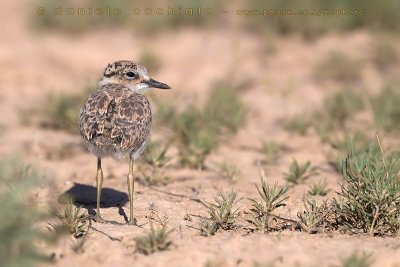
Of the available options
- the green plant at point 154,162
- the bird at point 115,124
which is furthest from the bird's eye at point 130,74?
the green plant at point 154,162

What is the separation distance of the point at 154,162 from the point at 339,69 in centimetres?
433

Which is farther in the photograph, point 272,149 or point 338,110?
point 338,110

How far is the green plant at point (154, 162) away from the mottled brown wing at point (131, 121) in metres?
1.06

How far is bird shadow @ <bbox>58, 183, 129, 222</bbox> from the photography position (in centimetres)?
487

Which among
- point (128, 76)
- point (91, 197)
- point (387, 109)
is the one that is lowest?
point (91, 197)

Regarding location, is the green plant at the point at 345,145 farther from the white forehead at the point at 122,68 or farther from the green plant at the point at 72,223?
the green plant at the point at 72,223

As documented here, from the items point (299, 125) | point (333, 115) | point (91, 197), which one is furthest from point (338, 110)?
point (91, 197)

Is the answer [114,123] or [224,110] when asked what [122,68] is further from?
[224,110]

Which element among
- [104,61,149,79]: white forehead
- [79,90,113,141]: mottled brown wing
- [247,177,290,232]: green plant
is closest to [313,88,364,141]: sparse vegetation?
[247,177,290,232]: green plant

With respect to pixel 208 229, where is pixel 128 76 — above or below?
above

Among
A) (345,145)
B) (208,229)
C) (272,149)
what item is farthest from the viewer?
(272,149)

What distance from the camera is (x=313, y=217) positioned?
409cm

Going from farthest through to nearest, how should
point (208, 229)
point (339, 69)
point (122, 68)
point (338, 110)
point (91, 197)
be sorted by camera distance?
point (339, 69) → point (338, 110) → point (91, 197) → point (122, 68) → point (208, 229)

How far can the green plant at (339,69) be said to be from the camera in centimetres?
839
